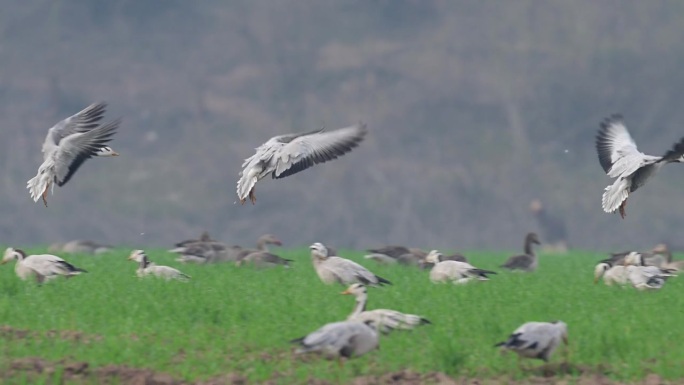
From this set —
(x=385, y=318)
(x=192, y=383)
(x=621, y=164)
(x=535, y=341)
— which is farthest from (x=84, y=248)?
(x=535, y=341)

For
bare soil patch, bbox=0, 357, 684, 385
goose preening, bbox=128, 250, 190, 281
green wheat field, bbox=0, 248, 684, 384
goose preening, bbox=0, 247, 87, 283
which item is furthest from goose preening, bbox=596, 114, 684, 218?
goose preening, bbox=0, 247, 87, 283

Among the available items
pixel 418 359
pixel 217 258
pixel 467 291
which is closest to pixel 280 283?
pixel 467 291

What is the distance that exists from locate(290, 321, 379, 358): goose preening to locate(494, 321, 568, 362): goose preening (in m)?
1.19

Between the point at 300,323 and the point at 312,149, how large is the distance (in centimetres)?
537

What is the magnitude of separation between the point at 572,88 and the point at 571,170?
5.08m

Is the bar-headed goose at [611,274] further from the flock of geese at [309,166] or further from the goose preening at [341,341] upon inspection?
the goose preening at [341,341]

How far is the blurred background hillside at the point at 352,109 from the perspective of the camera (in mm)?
56750

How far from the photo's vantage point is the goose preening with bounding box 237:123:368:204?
19703mm

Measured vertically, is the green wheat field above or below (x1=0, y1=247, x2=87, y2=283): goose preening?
below

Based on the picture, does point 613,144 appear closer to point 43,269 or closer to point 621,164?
point 621,164

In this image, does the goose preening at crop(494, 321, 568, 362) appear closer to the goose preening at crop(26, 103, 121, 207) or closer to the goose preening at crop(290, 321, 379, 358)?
the goose preening at crop(290, 321, 379, 358)

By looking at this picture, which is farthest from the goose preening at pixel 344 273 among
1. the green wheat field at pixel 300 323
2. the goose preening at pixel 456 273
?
the goose preening at pixel 456 273

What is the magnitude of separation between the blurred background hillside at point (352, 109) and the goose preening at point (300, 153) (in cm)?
3527

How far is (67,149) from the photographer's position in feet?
66.0
